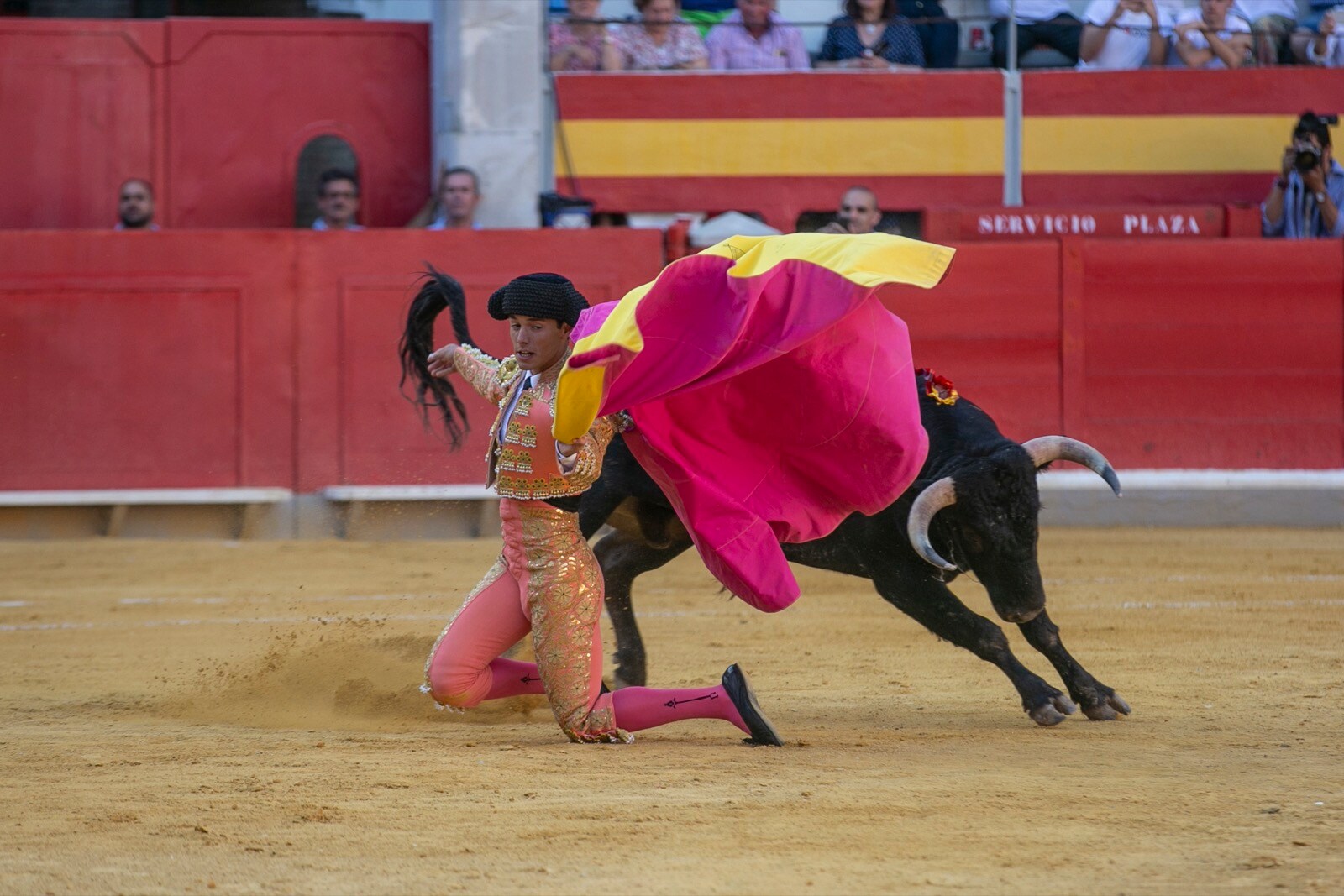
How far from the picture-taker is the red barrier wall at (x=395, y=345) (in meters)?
7.65

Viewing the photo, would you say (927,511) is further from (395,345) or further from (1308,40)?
(1308,40)

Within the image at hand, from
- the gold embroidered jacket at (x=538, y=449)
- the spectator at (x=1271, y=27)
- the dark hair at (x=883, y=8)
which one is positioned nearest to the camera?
the gold embroidered jacket at (x=538, y=449)

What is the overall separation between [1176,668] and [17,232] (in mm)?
5554

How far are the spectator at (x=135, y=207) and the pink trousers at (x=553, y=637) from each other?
482 cm

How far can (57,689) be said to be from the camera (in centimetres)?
449

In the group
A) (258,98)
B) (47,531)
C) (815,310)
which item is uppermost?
(258,98)

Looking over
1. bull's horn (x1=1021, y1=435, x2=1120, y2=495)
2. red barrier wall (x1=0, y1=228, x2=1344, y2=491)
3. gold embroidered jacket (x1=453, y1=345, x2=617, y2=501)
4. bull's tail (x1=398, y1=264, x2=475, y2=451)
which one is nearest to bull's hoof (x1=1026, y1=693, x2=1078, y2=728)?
bull's horn (x1=1021, y1=435, x2=1120, y2=495)

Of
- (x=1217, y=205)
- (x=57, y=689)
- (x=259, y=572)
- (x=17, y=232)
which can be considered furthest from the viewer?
(x=1217, y=205)

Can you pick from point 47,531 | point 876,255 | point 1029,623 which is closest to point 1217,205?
point 1029,623

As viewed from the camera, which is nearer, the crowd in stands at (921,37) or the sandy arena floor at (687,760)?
the sandy arena floor at (687,760)

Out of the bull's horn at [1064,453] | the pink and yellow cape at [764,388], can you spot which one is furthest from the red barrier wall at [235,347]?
the pink and yellow cape at [764,388]

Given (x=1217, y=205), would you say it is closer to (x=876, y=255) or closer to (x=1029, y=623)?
(x=1029, y=623)

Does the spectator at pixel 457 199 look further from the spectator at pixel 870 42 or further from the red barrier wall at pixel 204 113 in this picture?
the spectator at pixel 870 42

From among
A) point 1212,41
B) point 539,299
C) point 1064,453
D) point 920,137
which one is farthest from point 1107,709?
point 1212,41
